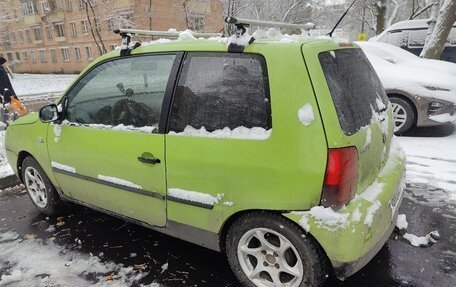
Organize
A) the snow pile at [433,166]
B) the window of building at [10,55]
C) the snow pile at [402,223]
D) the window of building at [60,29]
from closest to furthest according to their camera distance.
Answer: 1. the snow pile at [402,223]
2. the snow pile at [433,166]
3. the window of building at [60,29]
4. the window of building at [10,55]

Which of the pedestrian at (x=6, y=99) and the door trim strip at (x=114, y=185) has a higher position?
the door trim strip at (x=114, y=185)

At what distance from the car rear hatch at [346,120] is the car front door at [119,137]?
1.05 metres

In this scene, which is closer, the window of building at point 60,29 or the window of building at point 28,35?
the window of building at point 60,29

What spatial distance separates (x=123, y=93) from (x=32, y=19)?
141 feet

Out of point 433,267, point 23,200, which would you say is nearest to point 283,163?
point 433,267

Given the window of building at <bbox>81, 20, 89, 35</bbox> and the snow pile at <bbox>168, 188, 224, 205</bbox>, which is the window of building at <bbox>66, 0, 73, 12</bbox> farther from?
the snow pile at <bbox>168, 188, 224, 205</bbox>

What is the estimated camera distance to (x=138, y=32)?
9.86 feet

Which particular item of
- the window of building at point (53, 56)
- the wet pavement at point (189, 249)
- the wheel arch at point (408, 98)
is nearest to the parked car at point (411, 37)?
the wheel arch at point (408, 98)

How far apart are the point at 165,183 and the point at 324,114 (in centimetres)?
121

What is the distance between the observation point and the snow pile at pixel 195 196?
2.38 metres

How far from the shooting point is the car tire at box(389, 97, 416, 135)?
5.97 meters

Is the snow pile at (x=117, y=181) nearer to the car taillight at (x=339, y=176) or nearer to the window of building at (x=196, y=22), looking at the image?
the car taillight at (x=339, y=176)

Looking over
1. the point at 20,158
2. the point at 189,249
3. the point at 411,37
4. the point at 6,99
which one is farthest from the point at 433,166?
the point at 6,99

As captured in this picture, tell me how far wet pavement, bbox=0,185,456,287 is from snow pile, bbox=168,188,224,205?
696 mm
